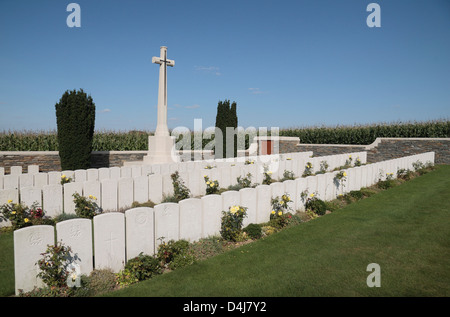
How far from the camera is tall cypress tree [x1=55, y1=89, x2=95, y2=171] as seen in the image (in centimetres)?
1261

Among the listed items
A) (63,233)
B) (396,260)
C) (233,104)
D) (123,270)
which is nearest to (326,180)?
(396,260)

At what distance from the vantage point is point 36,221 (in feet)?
21.2

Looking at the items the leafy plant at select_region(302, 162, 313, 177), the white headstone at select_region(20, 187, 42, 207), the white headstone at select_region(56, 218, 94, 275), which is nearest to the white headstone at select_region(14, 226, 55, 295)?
A: the white headstone at select_region(56, 218, 94, 275)

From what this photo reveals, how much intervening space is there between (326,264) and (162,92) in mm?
12287

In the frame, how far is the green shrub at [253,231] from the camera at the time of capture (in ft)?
19.4

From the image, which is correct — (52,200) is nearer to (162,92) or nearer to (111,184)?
(111,184)

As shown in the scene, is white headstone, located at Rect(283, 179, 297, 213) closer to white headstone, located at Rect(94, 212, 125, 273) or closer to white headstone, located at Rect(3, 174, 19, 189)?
white headstone, located at Rect(94, 212, 125, 273)

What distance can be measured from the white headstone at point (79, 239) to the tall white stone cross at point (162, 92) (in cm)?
1089

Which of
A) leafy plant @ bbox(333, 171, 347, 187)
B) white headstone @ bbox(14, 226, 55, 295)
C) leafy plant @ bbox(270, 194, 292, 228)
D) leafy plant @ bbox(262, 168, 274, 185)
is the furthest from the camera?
leafy plant @ bbox(262, 168, 274, 185)

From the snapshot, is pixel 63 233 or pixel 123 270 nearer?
pixel 63 233
